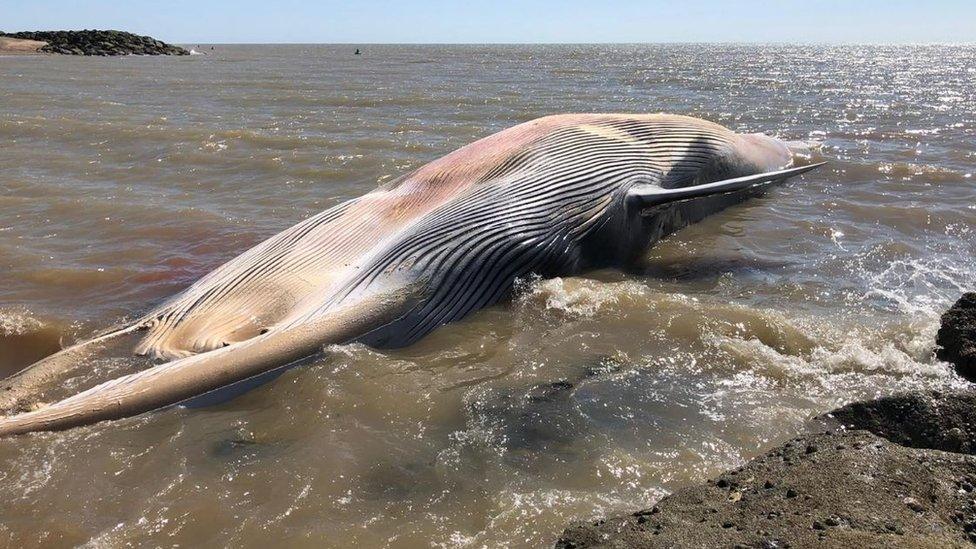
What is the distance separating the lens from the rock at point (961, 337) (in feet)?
14.2

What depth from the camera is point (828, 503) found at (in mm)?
2527

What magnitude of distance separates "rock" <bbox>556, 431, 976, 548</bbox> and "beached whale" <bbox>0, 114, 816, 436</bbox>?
8.56 ft

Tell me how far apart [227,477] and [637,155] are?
510 cm

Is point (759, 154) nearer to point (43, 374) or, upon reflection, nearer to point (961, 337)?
point (961, 337)

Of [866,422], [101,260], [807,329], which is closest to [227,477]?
[866,422]

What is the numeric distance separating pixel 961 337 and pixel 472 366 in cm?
308

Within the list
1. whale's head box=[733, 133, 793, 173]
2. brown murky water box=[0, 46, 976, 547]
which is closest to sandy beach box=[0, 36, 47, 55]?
brown murky water box=[0, 46, 976, 547]

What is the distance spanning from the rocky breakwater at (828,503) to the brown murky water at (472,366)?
0.58m

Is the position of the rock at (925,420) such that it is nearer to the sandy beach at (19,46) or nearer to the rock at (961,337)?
the rock at (961,337)

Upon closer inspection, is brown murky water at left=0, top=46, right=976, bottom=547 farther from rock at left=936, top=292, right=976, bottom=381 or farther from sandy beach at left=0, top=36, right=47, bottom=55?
sandy beach at left=0, top=36, right=47, bottom=55

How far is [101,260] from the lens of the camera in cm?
720

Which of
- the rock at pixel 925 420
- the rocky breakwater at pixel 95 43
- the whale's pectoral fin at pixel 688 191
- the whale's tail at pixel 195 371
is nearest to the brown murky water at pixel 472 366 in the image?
the whale's tail at pixel 195 371

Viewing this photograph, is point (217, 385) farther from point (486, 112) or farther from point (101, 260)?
point (486, 112)

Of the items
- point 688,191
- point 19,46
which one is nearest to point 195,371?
point 688,191
